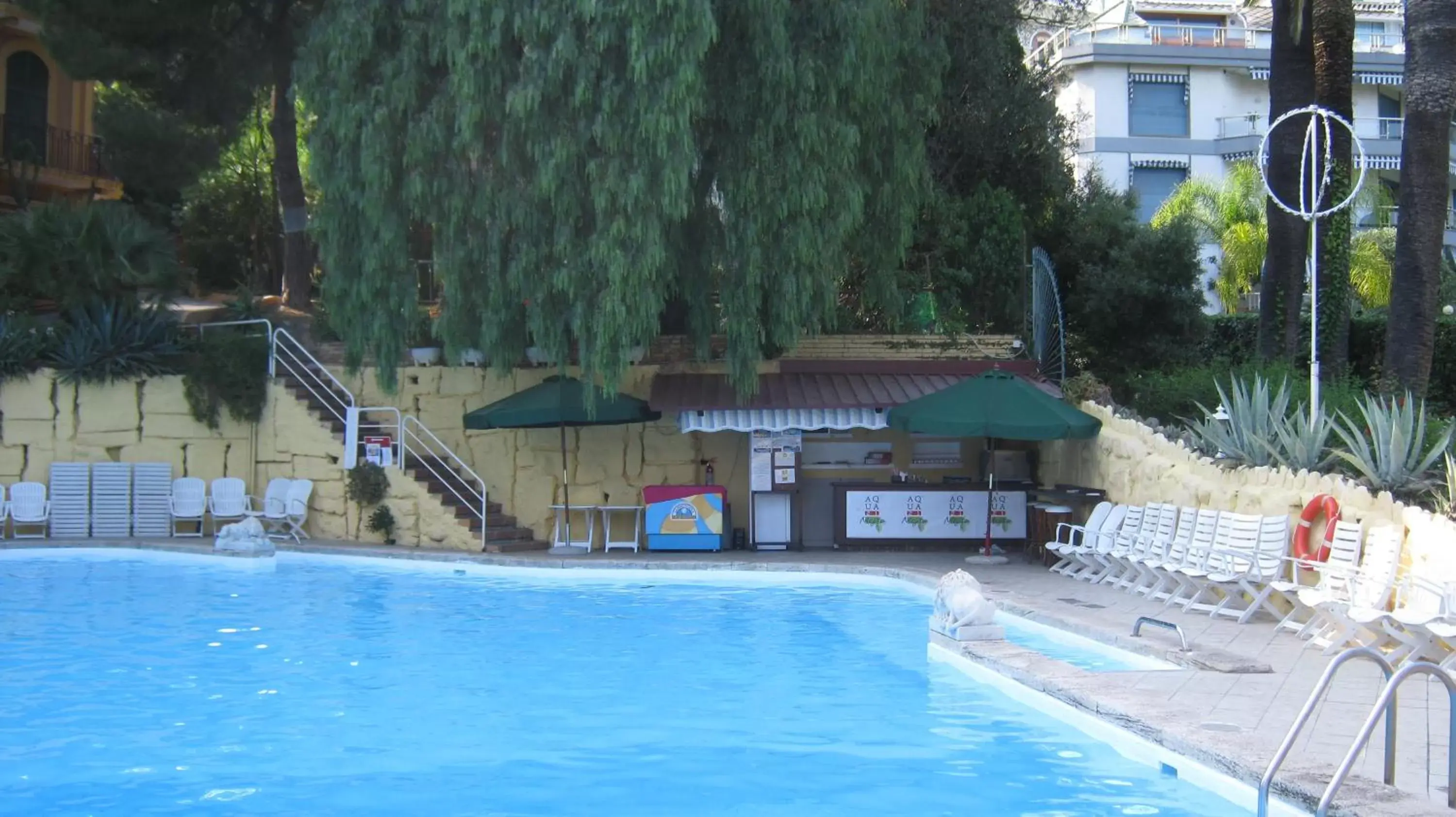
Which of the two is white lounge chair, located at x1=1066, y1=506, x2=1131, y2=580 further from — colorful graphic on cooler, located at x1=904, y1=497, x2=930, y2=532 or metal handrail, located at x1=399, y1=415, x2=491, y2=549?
metal handrail, located at x1=399, y1=415, x2=491, y2=549

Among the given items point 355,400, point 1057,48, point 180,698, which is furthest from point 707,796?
point 1057,48

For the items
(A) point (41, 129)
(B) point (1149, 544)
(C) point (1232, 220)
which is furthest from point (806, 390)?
(C) point (1232, 220)

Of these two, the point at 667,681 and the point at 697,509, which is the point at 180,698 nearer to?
the point at 667,681

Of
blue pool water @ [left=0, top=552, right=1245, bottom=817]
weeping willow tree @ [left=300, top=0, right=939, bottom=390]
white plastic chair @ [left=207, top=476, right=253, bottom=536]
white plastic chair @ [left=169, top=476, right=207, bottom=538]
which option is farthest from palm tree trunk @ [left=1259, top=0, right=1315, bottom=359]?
white plastic chair @ [left=169, top=476, right=207, bottom=538]

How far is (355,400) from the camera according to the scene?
20703mm

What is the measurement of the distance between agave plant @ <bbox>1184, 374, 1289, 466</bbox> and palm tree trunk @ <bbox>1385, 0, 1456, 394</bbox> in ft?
9.68

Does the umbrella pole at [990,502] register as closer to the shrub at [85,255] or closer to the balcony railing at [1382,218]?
the shrub at [85,255]

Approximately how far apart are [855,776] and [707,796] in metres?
0.98

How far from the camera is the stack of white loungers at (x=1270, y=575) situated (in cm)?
957

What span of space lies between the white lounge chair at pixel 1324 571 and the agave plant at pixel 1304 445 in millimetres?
1339

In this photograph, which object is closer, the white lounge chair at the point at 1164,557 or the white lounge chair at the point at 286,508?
the white lounge chair at the point at 1164,557

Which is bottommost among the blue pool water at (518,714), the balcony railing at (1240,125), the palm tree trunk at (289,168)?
the blue pool water at (518,714)

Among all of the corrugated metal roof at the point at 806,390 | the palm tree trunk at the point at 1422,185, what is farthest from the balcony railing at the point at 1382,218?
the corrugated metal roof at the point at 806,390

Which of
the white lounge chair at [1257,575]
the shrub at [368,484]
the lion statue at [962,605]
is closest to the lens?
the lion statue at [962,605]
